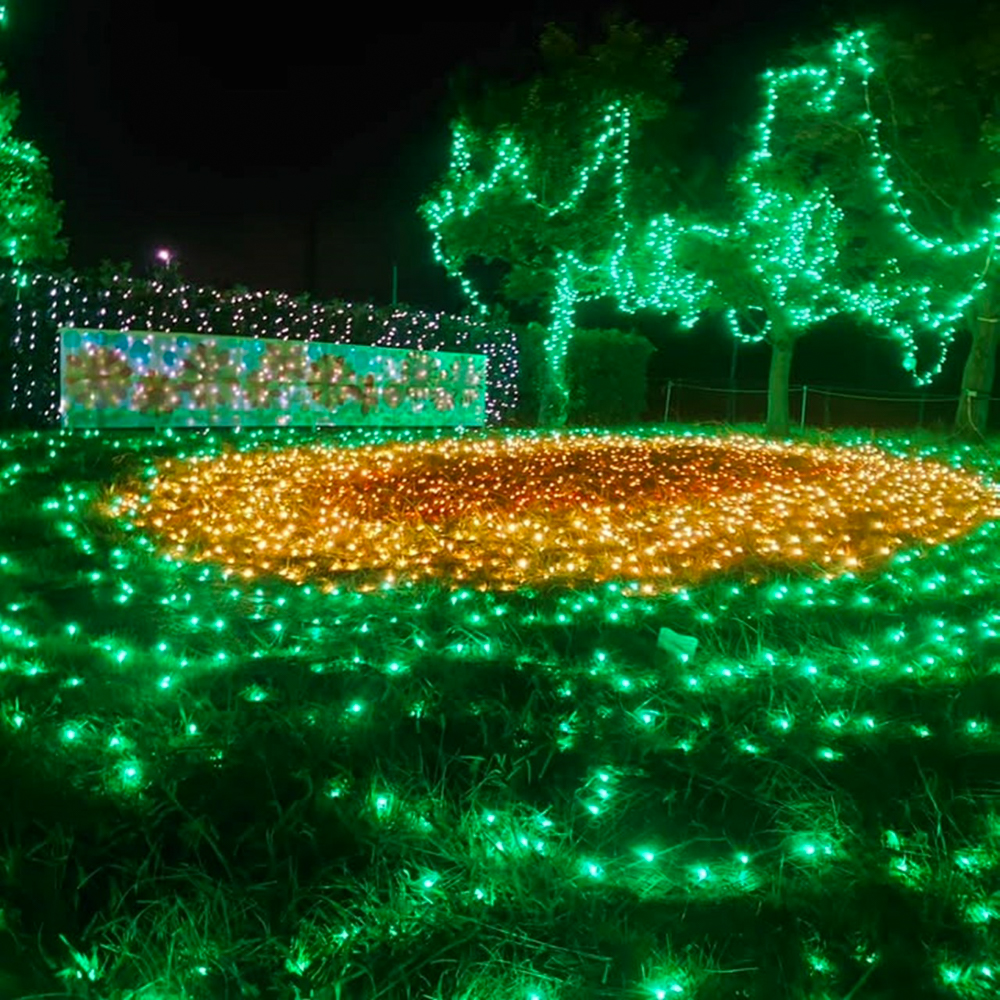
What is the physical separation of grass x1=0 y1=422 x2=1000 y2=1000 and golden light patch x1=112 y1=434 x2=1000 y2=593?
2.60 ft

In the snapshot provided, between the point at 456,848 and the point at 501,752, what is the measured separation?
0.65 meters

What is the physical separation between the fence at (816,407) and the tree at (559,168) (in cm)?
868

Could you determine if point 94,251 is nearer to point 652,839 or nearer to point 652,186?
point 652,186

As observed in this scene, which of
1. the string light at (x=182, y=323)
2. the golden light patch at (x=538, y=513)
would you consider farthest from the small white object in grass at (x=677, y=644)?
the string light at (x=182, y=323)

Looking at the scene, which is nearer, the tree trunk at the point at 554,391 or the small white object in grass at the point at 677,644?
the small white object in grass at the point at 677,644

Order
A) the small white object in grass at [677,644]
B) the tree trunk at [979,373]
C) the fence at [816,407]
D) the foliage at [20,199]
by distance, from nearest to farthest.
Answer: the small white object in grass at [677,644]
the foliage at [20,199]
the tree trunk at [979,373]
the fence at [816,407]

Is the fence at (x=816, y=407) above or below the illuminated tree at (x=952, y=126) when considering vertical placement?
below

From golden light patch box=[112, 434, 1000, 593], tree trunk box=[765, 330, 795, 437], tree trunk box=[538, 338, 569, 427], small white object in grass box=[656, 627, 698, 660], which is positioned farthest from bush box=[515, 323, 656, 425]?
small white object in grass box=[656, 627, 698, 660]

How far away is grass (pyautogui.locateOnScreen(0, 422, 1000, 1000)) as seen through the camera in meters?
2.44

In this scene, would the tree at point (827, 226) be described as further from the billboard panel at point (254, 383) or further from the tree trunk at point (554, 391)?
the billboard panel at point (254, 383)

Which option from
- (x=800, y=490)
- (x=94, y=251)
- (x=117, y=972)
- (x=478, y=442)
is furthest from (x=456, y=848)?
(x=94, y=251)

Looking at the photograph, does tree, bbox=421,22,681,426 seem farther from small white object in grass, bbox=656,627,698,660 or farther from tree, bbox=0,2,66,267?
small white object in grass, bbox=656,627,698,660

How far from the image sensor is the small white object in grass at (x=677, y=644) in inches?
180

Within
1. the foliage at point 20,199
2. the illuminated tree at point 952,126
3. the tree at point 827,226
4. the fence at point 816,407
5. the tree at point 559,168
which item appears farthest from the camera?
the fence at point 816,407
